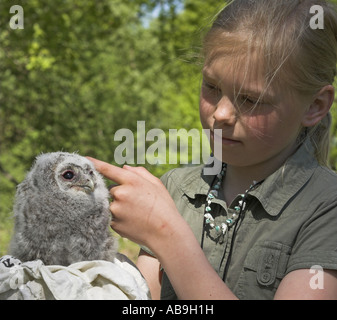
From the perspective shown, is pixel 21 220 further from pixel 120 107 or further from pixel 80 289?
pixel 120 107

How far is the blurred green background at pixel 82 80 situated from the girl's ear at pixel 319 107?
3364 millimetres

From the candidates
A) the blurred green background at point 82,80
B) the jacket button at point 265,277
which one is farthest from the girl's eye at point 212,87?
the blurred green background at point 82,80

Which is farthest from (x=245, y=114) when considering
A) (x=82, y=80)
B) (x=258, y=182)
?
(x=82, y=80)

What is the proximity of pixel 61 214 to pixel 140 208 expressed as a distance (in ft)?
0.77

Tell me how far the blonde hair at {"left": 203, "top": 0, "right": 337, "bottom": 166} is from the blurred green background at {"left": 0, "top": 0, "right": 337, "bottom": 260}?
11.0ft

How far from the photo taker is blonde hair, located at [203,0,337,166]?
162 cm

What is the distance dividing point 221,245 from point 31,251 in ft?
2.13

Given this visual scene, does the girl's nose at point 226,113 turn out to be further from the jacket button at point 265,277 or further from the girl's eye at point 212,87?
the jacket button at point 265,277

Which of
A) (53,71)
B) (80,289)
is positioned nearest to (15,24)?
(53,71)

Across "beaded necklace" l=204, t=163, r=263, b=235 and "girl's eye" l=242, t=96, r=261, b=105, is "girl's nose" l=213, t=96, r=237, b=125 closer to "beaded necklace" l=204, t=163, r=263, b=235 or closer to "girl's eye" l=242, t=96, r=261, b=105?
"girl's eye" l=242, t=96, r=261, b=105

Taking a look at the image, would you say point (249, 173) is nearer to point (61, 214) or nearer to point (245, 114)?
point (245, 114)

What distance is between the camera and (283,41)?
1.63 m

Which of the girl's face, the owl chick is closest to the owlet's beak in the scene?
the owl chick

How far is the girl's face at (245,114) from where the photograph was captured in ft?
5.26
